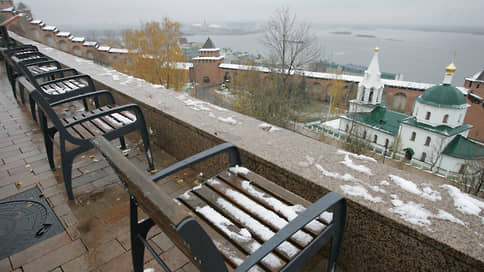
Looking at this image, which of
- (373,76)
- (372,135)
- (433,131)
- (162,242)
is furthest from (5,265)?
(373,76)

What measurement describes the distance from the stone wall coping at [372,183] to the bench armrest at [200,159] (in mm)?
283

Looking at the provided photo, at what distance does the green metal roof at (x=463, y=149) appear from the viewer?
21.7 meters

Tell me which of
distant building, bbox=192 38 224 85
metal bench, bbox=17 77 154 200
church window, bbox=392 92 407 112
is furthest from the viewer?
distant building, bbox=192 38 224 85

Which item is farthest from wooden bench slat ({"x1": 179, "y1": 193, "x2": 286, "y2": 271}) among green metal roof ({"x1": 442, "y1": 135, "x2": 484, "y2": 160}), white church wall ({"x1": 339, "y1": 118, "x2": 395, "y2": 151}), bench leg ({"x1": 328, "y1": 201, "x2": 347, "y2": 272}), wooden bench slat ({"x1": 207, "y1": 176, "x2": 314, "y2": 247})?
green metal roof ({"x1": 442, "y1": 135, "x2": 484, "y2": 160})

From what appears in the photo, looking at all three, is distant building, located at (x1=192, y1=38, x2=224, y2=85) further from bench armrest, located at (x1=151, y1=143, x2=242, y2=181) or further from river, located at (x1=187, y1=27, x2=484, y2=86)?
bench armrest, located at (x1=151, y1=143, x2=242, y2=181)

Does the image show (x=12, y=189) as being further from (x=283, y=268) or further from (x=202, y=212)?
(x=283, y=268)

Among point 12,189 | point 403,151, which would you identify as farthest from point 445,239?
point 403,151

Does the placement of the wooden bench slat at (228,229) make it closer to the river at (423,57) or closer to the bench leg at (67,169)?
the bench leg at (67,169)

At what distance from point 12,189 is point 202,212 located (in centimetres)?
209

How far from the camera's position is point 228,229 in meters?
1.24

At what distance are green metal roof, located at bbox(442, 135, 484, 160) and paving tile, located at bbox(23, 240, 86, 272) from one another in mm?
27092

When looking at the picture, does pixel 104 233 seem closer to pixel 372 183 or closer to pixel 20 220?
pixel 20 220

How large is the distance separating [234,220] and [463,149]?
2762cm

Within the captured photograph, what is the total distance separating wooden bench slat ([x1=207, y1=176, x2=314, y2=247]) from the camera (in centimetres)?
121
